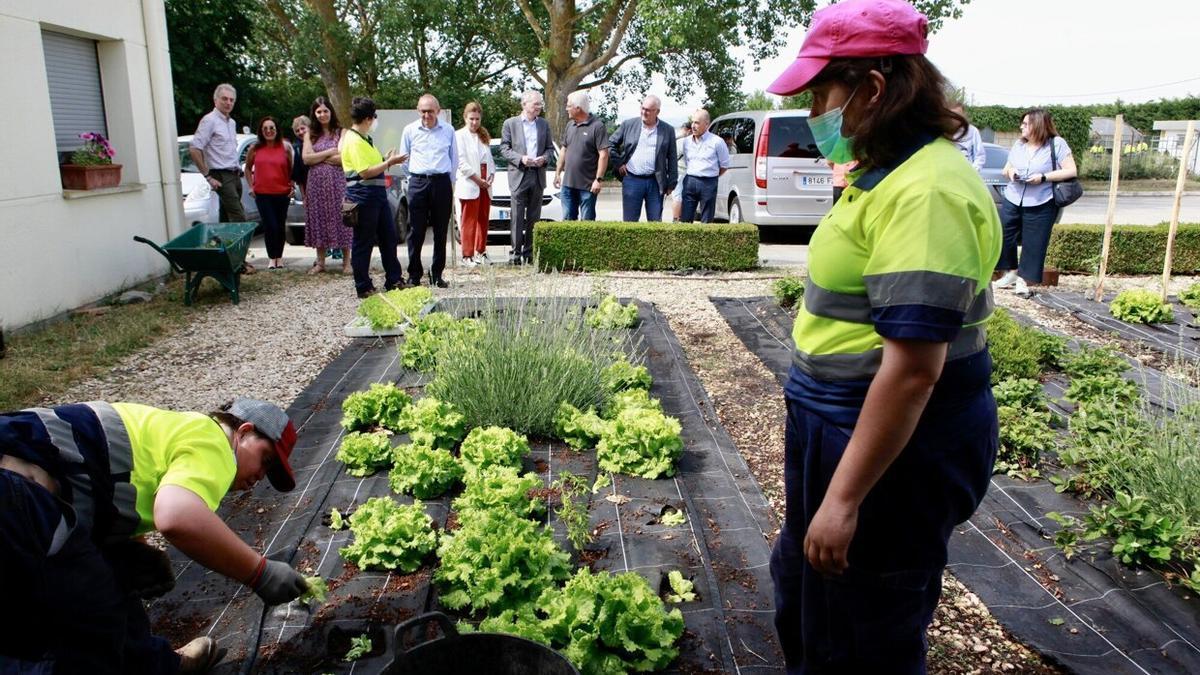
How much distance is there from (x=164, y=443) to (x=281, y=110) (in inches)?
868

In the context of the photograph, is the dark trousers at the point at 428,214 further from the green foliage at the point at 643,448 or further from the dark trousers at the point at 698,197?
the green foliage at the point at 643,448

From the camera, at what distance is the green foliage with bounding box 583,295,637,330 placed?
5.96 meters

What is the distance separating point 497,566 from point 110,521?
1117 millimetres

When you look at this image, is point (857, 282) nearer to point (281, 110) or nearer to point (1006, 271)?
point (1006, 271)

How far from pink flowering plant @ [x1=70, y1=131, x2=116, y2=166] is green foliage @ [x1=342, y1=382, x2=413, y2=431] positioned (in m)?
5.11

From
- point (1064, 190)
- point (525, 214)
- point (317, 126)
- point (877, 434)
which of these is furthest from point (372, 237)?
point (877, 434)

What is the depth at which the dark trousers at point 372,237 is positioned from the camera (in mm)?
7762

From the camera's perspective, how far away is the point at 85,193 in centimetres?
749

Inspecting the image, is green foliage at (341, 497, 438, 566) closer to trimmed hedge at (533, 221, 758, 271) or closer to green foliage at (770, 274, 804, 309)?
green foliage at (770, 274, 804, 309)

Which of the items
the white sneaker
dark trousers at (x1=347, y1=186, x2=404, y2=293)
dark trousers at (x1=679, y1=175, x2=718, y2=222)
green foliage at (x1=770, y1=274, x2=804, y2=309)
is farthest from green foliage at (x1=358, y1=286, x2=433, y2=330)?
the white sneaker

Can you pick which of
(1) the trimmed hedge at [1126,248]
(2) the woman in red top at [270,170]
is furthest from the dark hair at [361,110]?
(1) the trimmed hedge at [1126,248]

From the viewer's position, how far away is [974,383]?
1.69 m

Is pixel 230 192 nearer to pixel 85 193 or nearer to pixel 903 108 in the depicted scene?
pixel 85 193

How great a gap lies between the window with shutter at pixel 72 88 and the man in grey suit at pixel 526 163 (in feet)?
13.8
